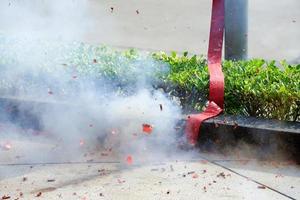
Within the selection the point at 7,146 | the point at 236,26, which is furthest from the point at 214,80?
the point at 7,146

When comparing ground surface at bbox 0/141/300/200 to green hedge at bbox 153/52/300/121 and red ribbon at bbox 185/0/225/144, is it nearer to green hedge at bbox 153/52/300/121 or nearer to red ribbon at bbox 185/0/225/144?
red ribbon at bbox 185/0/225/144

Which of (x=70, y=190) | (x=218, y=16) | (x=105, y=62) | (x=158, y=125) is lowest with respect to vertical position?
(x=70, y=190)

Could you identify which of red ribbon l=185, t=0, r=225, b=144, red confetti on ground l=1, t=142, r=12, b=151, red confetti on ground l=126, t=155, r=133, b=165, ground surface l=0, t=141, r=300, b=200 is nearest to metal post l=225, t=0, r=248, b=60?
red ribbon l=185, t=0, r=225, b=144

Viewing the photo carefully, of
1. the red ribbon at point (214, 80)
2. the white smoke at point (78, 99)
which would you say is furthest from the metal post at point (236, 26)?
the white smoke at point (78, 99)

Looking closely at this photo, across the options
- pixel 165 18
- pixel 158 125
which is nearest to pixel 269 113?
pixel 158 125

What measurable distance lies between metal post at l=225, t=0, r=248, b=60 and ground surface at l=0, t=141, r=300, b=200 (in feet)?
4.71

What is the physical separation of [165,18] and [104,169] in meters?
6.70

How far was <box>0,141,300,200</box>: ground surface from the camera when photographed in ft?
13.9

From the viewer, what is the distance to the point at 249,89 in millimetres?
5062

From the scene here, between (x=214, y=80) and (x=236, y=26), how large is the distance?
0.94 meters

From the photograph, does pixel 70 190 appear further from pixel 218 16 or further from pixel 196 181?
pixel 218 16

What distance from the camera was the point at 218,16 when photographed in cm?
557

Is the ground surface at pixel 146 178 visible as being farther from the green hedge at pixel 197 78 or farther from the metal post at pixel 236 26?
the metal post at pixel 236 26

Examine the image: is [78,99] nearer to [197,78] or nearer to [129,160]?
[129,160]
